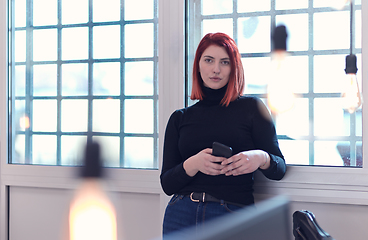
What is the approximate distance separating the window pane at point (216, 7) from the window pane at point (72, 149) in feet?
2.97

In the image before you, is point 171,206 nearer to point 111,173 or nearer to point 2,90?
point 111,173

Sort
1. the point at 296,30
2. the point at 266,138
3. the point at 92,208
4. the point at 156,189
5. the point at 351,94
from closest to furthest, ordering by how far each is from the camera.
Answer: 1. the point at 266,138
2. the point at 351,94
3. the point at 296,30
4. the point at 156,189
5. the point at 92,208

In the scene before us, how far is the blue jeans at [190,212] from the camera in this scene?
121cm

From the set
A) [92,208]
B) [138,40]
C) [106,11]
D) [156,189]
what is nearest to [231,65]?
[138,40]

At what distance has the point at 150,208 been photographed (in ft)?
5.46

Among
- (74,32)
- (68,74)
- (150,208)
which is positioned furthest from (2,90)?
(150,208)

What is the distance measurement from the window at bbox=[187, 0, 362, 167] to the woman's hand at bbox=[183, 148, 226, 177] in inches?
18.5

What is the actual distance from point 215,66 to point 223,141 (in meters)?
0.29

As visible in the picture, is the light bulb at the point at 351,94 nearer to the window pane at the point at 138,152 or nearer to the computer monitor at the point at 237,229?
the computer monitor at the point at 237,229

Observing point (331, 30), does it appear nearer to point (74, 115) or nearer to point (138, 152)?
point (138, 152)

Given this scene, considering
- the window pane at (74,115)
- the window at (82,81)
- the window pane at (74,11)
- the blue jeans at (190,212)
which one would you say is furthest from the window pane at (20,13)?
the blue jeans at (190,212)

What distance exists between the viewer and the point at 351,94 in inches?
54.6

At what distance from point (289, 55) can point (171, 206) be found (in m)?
0.84

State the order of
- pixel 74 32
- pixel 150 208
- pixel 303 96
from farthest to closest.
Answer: pixel 74 32 < pixel 150 208 < pixel 303 96
